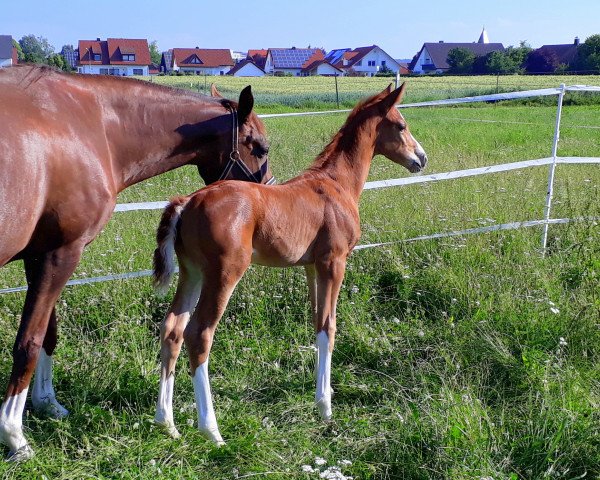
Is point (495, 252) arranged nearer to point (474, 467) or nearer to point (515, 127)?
point (474, 467)

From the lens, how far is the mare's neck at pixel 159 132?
3455mm

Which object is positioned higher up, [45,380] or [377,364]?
[45,380]

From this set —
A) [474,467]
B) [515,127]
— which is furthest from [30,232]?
[515,127]

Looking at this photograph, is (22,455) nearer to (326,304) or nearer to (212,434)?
(212,434)

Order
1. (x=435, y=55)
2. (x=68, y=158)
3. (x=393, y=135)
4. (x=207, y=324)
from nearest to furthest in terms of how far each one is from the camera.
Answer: (x=68, y=158) < (x=207, y=324) < (x=393, y=135) < (x=435, y=55)

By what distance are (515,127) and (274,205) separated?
47.1ft

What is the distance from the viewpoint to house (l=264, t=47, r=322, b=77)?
93750 millimetres

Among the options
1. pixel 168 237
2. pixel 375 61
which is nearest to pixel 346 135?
pixel 168 237

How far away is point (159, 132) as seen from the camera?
3588 mm

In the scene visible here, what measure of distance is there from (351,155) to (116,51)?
8514 cm

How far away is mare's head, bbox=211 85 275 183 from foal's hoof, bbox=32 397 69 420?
1.51m

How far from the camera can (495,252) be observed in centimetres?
551

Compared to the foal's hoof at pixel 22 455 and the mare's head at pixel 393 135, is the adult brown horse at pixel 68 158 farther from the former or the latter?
the mare's head at pixel 393 135

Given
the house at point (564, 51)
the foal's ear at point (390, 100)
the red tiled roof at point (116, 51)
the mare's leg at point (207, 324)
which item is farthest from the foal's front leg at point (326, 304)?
Answer: the red tiled roof at point (116, 51)
